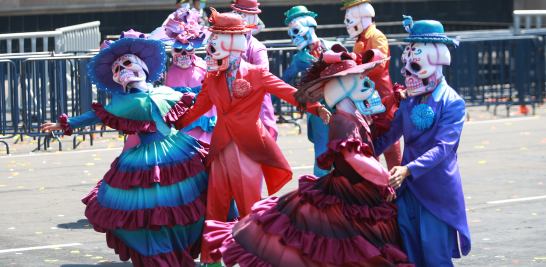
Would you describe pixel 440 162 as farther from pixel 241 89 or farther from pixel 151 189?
pixel 151 189

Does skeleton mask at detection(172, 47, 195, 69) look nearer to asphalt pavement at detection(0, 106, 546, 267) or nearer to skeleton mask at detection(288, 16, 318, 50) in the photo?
skeleton mask at detection(288, 16, 318, 50)

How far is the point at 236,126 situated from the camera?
561 centimetres

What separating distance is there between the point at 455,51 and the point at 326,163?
32.3 feet

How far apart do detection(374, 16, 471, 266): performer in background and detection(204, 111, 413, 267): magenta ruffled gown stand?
0.18 metres

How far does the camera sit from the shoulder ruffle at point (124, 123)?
5.59 m

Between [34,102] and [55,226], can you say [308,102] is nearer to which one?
[55,226]

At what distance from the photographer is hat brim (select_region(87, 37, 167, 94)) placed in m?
→ 5.75

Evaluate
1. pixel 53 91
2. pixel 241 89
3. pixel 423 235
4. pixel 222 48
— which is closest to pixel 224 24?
pixel 222 48

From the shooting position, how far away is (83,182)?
905 centimetres

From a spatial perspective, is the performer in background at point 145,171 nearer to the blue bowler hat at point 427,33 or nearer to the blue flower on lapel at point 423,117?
the blue flower on lapel at point 423,117

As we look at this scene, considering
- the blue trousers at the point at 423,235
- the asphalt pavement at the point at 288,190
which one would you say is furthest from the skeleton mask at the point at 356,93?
the asphalt pavement at the point at 288,190

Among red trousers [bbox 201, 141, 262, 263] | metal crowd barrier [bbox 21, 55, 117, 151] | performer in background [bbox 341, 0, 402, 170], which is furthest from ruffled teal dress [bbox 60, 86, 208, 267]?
metal crowd barrier [bbox 21, 55, 117, 151]

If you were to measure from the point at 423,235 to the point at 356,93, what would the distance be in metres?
0.95

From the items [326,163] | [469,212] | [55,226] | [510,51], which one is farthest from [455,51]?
[326,163]
